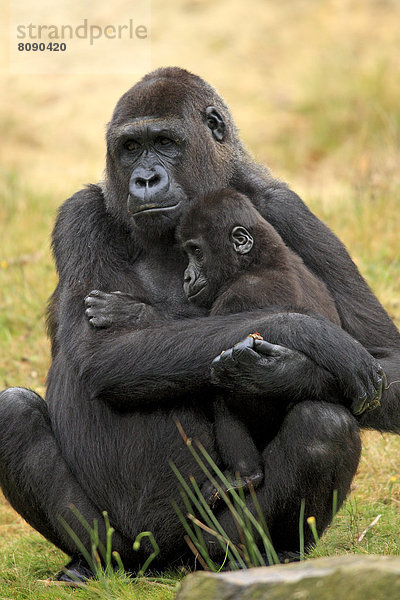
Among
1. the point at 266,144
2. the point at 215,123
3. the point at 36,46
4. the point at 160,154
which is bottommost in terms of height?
the point at 160,154

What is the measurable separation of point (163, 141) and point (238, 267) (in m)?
0.68

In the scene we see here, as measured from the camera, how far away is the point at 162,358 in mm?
3697

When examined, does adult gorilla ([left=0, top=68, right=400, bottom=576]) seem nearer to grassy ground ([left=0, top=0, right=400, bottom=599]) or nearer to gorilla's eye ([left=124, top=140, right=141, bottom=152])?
gorilla's eye ([left=124, top=140, right=141, bottom=152])

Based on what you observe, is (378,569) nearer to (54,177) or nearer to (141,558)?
(141,558)

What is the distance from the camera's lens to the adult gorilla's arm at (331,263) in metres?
4.22

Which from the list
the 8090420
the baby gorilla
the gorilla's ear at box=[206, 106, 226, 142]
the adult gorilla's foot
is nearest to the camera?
the baby gorilla

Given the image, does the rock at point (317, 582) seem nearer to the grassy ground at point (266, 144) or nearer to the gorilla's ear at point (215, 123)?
the grassy ground at point (266, 144)

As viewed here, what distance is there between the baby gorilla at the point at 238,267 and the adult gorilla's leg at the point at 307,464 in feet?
0.58

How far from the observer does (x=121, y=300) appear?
3.93 metres

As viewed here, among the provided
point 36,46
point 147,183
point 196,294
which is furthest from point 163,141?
point 36,46

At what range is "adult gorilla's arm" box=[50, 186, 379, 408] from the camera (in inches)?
140

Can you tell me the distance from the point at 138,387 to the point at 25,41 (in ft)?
37.8

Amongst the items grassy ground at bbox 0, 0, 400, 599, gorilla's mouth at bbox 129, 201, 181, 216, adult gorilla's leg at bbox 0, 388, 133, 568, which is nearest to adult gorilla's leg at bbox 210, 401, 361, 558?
grassy ground at bbox 0, 0, 400, 599

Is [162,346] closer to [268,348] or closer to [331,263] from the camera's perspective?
[268,348]
